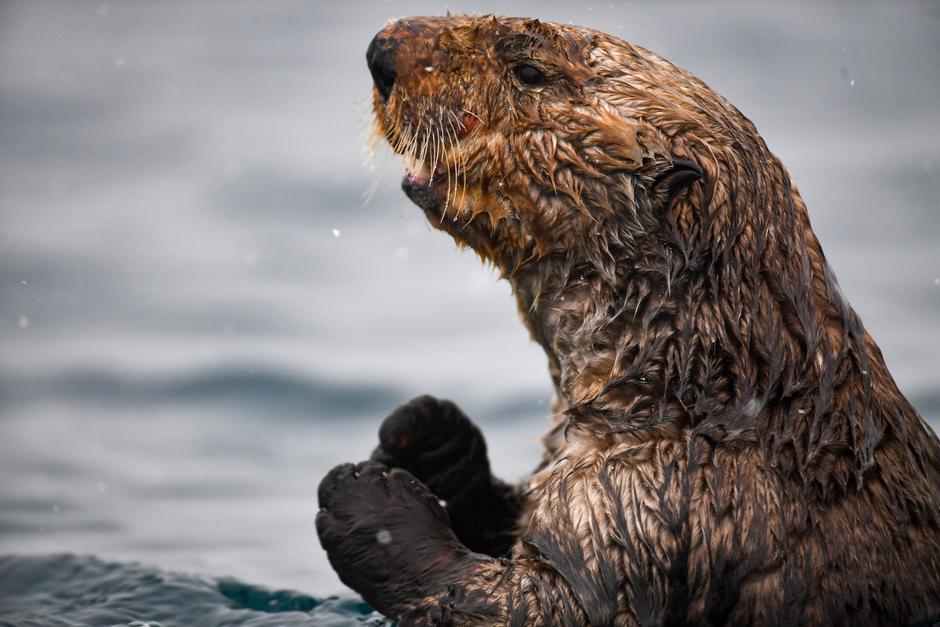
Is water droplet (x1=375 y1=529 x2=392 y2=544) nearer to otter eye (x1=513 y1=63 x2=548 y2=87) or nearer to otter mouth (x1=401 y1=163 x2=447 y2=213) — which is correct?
otter mouth (x1=401 y1=163 x2=447 y2=213)

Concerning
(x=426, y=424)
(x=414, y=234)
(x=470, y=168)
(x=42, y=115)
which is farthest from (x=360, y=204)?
(x=470, y=168)

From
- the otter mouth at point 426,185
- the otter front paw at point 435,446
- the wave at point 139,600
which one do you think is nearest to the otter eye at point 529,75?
the otter mouth at point 426,185

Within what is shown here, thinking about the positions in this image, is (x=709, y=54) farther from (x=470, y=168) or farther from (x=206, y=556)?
(x=470, y=168)

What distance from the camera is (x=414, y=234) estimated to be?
8727 millimetres

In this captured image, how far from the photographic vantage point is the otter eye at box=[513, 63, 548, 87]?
3410 millimetres

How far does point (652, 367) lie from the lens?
3328 millimetres

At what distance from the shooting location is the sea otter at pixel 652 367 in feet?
10.5

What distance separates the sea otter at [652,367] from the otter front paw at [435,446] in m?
0.50

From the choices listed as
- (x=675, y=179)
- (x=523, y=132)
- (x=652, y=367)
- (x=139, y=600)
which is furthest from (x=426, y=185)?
(x=139, y=600)

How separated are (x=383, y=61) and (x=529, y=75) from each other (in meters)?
0.41

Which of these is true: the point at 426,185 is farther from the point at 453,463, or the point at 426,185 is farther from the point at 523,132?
the point at 453,463

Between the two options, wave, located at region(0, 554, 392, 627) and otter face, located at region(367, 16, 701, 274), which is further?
wave, located at region(0, 554, 392, 627)

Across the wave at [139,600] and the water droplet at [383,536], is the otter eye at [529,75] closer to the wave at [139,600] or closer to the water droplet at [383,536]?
the water droplet at [383,536]

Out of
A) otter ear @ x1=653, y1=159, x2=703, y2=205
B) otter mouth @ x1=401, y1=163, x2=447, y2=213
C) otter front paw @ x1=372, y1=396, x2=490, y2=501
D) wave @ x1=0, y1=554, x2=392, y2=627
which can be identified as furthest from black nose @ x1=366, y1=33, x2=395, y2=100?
wave @ x1=0, y1=554, x2=392, y2=627
